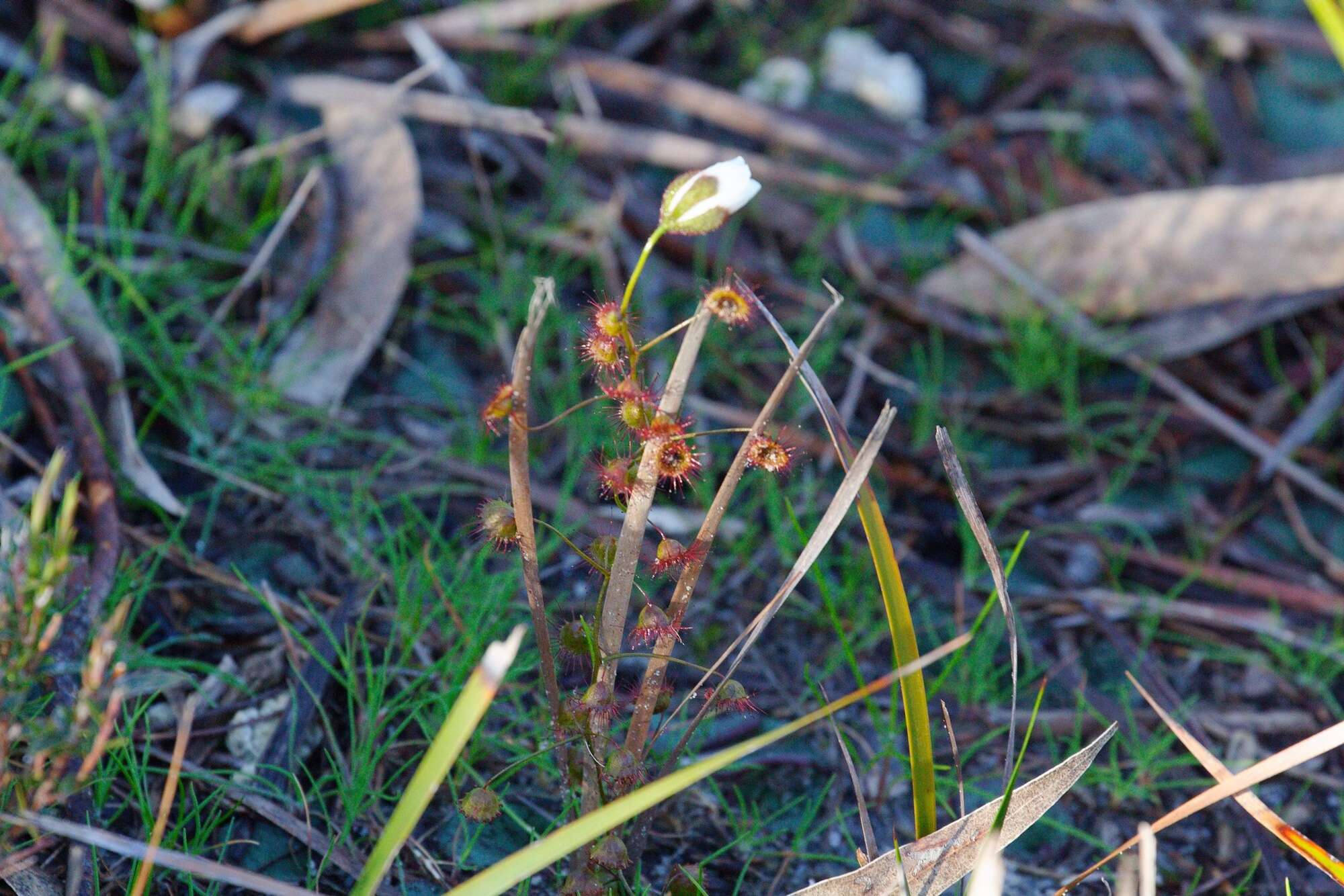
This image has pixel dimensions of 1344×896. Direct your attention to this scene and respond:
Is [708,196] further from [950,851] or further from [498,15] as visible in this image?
[498,15]

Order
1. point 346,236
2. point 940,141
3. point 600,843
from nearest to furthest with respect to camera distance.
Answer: point 600,843
point 346,236
point 940,141

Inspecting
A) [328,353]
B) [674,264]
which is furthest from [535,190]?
[328,353]

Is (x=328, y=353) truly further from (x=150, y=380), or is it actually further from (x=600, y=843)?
(x=600, y=843)

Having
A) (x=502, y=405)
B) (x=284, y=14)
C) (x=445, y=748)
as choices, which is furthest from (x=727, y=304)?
(x=284, y=14)

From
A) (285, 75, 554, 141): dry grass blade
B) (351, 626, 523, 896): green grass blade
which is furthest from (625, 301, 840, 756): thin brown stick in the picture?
(285, 75, 554, 141): dry grass blade

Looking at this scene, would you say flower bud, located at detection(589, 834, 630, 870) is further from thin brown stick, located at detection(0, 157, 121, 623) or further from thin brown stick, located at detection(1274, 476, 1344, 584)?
thin brown stick, located at detection(1274, 476, 1344, 584)

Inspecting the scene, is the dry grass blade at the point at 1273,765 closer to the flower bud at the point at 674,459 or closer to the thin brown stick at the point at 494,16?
the flower bud at the point at 674,459
